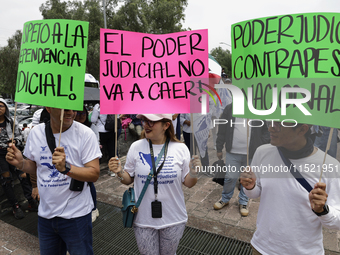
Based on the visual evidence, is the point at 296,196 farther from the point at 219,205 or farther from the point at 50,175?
the point at 219,205

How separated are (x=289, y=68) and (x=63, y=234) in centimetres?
211

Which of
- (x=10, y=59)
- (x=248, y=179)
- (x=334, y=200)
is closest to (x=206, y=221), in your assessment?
(x=248, y=179)

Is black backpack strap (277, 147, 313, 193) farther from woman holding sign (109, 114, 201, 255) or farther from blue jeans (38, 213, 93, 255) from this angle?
blue jeans (38, 213, 93, 255)

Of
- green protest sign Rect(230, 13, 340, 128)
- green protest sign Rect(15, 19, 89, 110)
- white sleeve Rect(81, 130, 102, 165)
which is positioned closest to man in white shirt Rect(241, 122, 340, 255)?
green protest sign Rect(230, 13, 340, 128)

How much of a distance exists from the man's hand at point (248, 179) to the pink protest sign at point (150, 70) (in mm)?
606

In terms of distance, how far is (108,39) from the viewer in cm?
204

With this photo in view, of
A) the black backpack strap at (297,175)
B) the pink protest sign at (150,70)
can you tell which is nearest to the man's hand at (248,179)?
the black backpack strap at (297,175)

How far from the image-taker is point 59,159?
1.83 metres

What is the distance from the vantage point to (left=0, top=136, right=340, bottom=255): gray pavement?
301 centimetres

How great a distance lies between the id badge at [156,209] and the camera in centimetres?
198

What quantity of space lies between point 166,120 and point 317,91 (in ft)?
3.69

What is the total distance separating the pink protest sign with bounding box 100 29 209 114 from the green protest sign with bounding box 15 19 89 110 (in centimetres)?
17

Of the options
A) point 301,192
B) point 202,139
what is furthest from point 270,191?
point 202,139

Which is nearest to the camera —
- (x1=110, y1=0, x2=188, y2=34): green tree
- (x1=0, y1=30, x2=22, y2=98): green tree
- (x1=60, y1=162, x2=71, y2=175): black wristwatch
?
(x1=60, y1=162, x2=71, y2=175): black wristwatch
